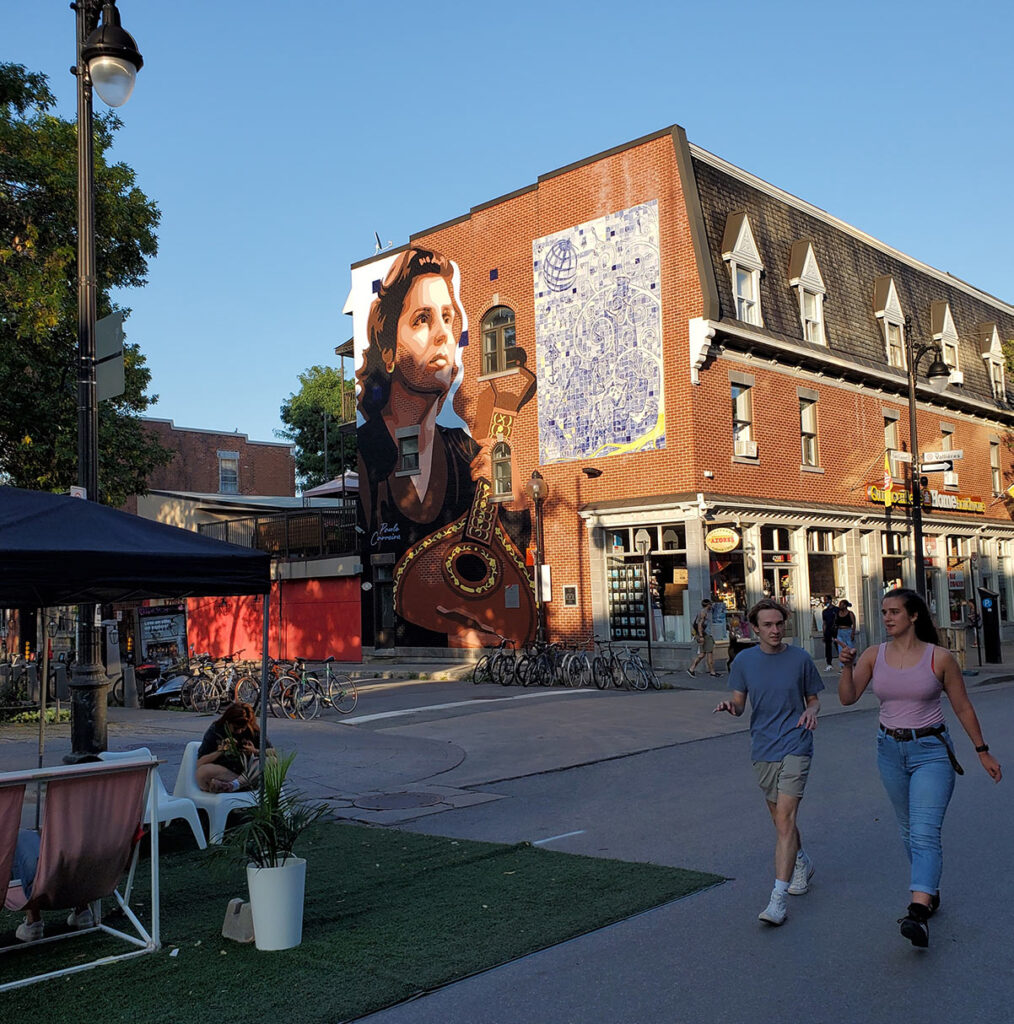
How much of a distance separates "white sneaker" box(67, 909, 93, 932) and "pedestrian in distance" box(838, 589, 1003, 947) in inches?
173

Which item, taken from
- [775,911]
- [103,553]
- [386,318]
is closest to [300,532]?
[386,318]

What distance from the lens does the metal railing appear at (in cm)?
3356

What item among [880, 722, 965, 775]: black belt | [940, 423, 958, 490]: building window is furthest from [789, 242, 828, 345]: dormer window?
[880, 722, 965, 775]: black belt

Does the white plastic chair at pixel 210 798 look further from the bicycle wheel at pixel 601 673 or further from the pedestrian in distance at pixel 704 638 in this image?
the pedestrian in distance at pixel 704 638

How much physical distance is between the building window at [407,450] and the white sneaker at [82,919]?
2458 cm

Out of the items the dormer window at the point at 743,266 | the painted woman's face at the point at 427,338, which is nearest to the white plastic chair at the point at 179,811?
the dormer window at the point at 743,266

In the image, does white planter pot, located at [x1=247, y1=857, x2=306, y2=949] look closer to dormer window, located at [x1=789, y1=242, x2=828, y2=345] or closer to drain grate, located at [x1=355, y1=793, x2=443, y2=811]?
drain grate, located at [x1=355, y1=793, x2=443, y2=811]

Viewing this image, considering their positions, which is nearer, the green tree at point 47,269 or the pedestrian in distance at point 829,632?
the green tree at point 47,269

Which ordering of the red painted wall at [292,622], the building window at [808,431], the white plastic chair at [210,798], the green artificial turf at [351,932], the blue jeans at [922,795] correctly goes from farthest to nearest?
1. the red painted wall at [292,622]
2. the building window at [808,431]
3. the white plastic chair at [210,798]
4. the blue jeans at [922,795]
5. the green artificial turf at [351,932]

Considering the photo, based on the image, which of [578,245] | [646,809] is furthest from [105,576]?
[578,245]

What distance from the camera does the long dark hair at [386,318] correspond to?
3069 centimetres

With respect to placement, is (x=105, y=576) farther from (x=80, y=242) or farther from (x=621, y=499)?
(x=621, y=499)

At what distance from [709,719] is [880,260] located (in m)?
20.6

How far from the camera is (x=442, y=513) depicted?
97.2 ft
